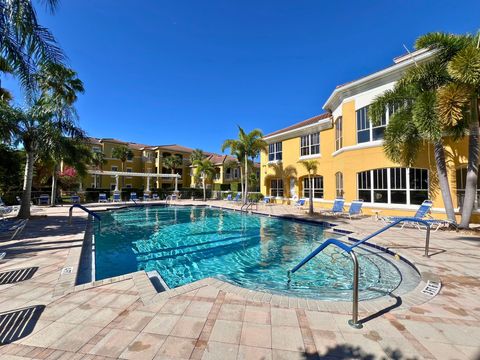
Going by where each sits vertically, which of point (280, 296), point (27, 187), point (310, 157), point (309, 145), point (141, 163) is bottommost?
point (280, 296)

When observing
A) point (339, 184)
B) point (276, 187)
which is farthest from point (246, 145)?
point (339, 184)

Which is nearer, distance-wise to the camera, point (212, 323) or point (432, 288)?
point (212, 323)

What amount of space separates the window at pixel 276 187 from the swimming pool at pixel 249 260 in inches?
504

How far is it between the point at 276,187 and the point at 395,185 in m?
13.5

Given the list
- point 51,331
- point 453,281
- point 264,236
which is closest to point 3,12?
point 51,331

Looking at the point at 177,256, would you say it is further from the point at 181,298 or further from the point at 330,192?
the point at 330,192

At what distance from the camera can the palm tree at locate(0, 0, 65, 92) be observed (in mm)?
5961

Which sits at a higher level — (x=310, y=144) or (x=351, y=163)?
(x=310, y=144)

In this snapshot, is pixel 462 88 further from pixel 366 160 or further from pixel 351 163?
pixel 351 163

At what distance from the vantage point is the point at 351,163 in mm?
15523

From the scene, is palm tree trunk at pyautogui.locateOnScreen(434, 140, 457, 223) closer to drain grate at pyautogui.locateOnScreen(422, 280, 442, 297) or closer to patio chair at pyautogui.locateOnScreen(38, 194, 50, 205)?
drain grate at pyautogui.locateOnScreen(422, 280, 442, 297)

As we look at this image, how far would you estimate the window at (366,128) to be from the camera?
13.9 m

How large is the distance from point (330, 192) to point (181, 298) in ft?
56.2

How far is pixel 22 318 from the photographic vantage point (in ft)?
11.3
